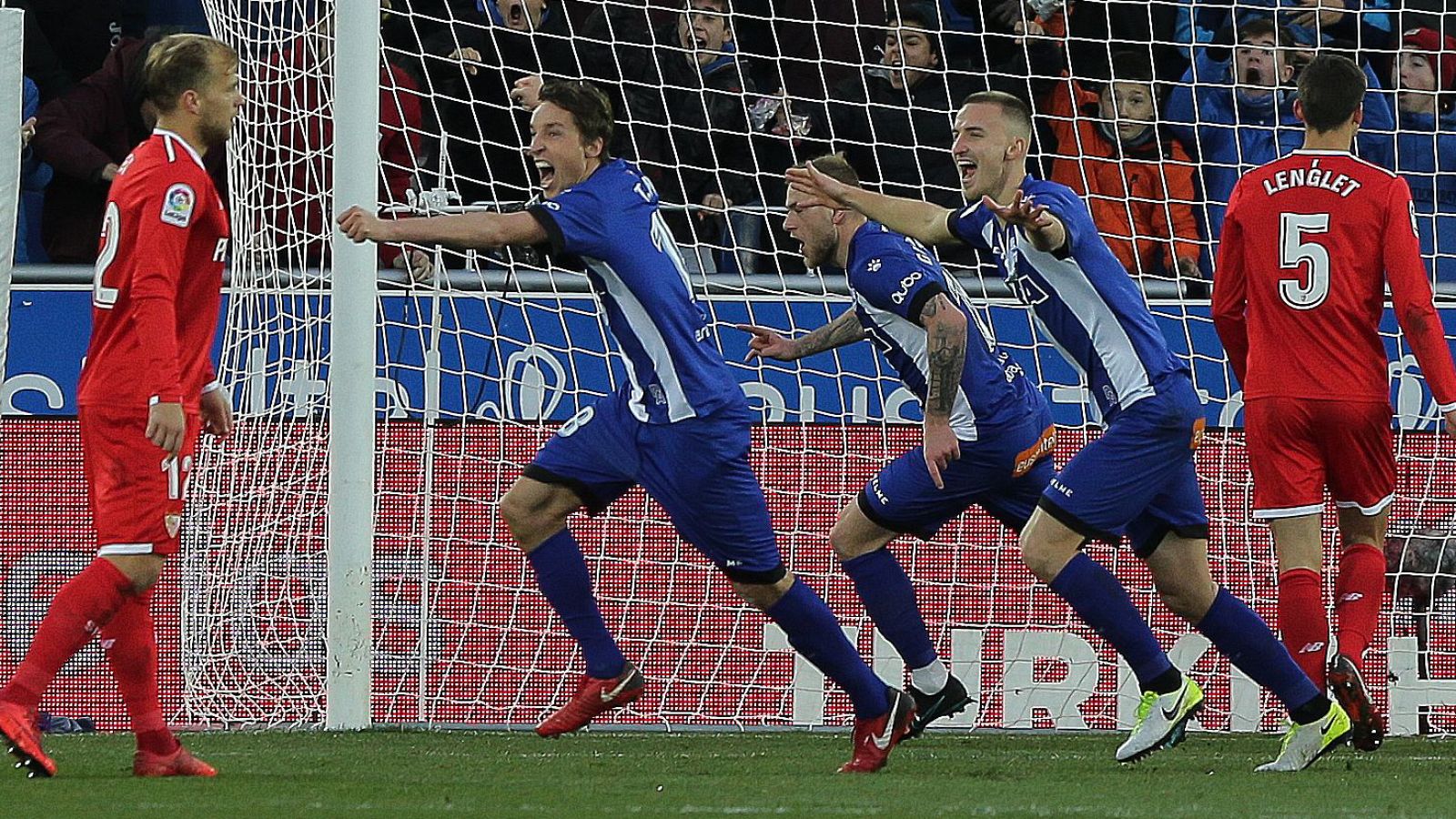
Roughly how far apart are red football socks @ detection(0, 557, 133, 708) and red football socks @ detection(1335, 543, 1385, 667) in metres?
3.22

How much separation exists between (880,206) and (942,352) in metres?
0.43

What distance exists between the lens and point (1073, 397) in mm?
8141

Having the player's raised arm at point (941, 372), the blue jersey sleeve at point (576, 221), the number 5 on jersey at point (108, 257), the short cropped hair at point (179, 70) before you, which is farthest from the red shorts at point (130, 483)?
the player's raised arm at point (941, 372)

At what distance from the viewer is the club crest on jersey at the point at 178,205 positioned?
4973 millimetres

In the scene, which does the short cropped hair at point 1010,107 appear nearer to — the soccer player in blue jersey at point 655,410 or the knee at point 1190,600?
the soccer player in blue jersey at point 655,410

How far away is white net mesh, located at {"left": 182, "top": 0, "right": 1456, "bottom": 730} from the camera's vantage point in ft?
25.0

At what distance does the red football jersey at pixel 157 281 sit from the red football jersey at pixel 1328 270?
8.81 feet

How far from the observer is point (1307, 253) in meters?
5.66

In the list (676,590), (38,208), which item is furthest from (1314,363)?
(38,208)

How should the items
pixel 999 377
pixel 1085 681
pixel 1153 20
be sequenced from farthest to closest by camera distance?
pixel 1153 20, pixel 1085 681, pixel 999 377

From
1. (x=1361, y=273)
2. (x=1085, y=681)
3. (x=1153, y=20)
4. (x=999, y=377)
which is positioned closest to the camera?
(x=1361, y=273)

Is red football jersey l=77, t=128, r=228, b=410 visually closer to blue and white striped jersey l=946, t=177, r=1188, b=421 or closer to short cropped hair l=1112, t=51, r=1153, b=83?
blue and white striped jersey l=946, t=177, r=1188, b=421

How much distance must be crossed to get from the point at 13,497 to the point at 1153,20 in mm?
5115

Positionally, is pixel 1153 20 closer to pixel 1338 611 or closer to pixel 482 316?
pixel 482 316
